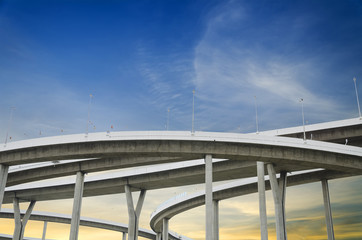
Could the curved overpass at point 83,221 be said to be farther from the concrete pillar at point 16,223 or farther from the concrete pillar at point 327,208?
the concrete pillar at point 327,208

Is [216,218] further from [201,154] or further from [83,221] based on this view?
[83,221]

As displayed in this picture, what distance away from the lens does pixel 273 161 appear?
43.5m

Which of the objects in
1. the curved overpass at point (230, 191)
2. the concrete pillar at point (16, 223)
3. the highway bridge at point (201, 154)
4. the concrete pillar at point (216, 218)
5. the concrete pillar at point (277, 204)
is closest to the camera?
the highway bridge at point (201, 154)

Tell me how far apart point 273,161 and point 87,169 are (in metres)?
24.3

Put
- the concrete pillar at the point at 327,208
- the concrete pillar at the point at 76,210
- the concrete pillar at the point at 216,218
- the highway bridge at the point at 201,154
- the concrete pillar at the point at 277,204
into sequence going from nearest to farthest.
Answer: the highway bridge at the point at 201,154
the concrete pillar at the point at 277,204
the concrete pillar at the point at 76,210
the concrete pillar at the point at 327,208
the concrete pillar at the point at 216,218

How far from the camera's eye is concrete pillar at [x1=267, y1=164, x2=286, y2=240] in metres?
46.0

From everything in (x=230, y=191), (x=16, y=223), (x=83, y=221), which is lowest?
(x=16, y=223)

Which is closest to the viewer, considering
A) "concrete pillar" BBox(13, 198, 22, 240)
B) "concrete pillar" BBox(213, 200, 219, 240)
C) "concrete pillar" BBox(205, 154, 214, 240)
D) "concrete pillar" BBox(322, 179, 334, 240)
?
"concrete pillar" BBox(205, 154, 214, 240)

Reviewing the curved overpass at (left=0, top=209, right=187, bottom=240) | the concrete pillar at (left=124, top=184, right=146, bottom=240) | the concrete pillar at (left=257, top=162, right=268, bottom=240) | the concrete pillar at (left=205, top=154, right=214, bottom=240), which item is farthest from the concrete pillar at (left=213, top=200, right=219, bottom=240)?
the curved overpass at (left=0, top=209, right=187, bottom=240)

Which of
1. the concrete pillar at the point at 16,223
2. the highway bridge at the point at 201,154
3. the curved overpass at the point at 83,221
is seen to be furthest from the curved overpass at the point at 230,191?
the concrete pillar at the point at 16,223

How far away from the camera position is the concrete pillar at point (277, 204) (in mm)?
45969

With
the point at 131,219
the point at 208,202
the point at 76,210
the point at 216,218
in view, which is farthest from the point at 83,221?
the point at 208,202

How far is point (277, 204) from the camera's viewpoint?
156 ft

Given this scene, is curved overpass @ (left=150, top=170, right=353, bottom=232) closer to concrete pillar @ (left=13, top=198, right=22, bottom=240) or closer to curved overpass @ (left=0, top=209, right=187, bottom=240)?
curved overpass @ (left=0, top=209, right=187, bottom=240)
